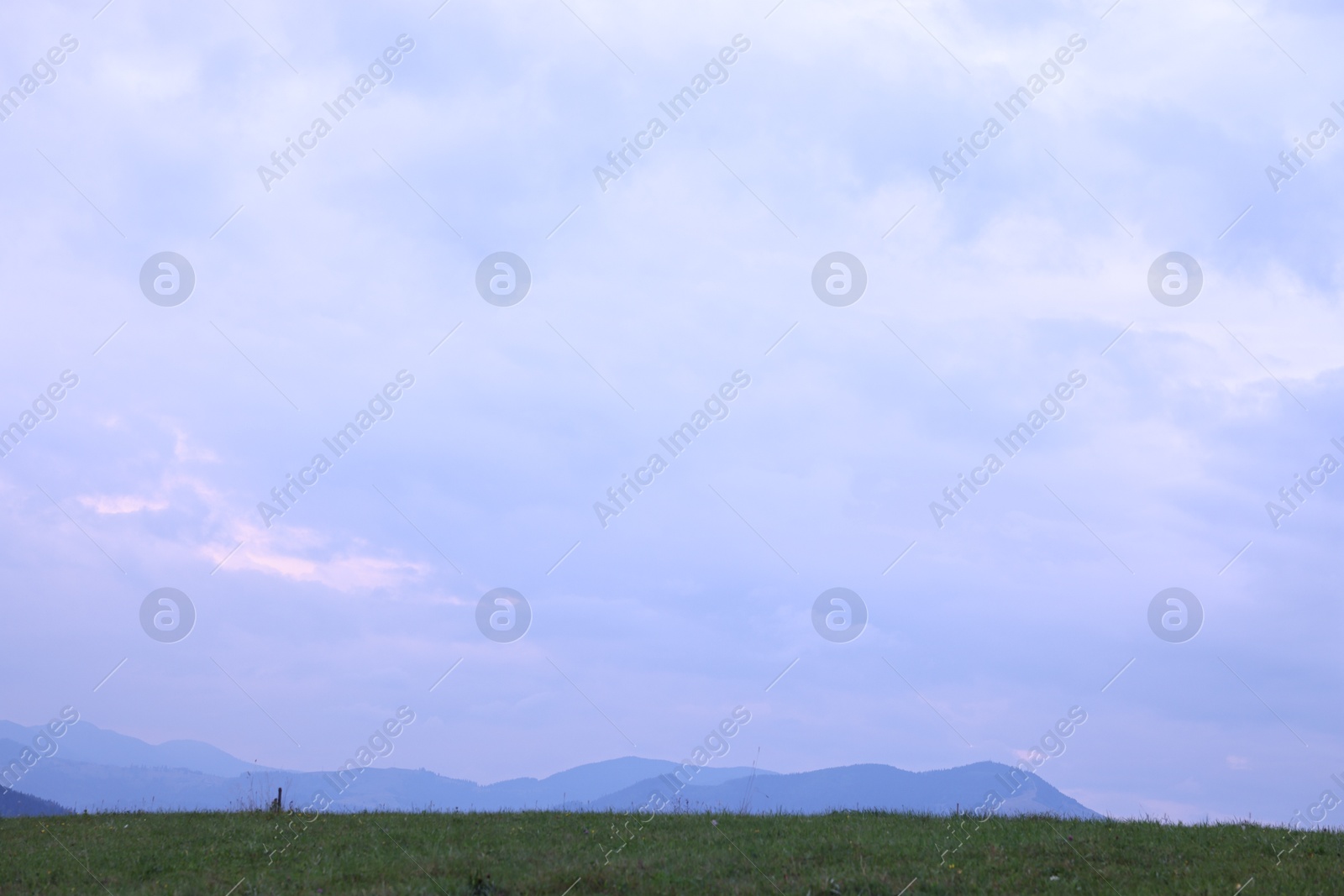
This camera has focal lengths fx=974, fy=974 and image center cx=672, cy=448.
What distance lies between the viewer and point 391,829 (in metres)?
17.9

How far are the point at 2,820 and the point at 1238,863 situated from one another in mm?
24692

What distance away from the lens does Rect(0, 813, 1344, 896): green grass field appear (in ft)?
44.0

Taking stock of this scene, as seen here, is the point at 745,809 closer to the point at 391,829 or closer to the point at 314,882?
the point at 391,829

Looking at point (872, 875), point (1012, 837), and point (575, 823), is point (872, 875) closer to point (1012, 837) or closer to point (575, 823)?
point (1012, 837)

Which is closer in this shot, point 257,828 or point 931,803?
point 257,828

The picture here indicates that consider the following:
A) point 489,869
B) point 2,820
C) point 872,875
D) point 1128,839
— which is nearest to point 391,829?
point 489,869

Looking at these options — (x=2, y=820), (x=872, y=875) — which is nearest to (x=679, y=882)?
(x=872, y=875)

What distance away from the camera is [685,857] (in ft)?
48.5

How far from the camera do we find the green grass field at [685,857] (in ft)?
44.0

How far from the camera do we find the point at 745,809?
746 inches

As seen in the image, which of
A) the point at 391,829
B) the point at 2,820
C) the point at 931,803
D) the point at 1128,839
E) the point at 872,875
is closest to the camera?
the point at 872,875

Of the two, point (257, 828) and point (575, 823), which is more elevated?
point (575, 823)

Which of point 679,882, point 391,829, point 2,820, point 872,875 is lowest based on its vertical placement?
point 2,820

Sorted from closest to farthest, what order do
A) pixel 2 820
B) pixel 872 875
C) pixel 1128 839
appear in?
pixel 872 875
pixel 1128 839
pixel 2 820
